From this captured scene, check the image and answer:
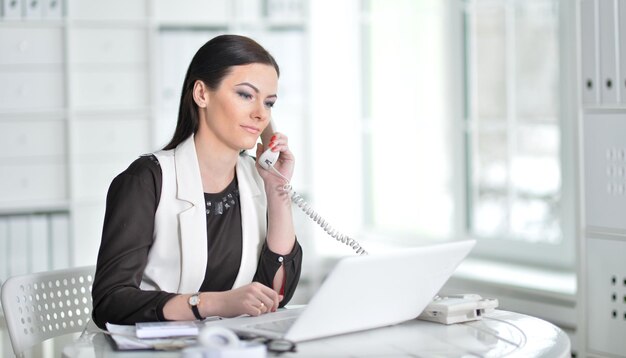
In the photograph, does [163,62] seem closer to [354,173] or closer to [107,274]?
[354,173]

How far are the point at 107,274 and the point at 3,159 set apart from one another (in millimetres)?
2062

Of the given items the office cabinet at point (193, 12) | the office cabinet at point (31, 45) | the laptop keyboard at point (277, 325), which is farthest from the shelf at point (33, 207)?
the laptop keyboard at point (277, 325)

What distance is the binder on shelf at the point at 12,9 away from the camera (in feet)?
12.7

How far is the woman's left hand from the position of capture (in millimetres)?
2340

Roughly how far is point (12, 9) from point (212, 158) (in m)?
2.02

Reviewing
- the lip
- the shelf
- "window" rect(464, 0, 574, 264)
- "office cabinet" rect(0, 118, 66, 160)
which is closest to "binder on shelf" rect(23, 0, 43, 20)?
"office cabinet" rect(0, 118, 66, 160)

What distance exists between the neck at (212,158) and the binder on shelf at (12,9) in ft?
6.43

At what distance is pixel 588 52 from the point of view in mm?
2961

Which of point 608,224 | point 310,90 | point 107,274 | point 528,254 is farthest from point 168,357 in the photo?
point 310,90

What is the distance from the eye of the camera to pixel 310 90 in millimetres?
4395

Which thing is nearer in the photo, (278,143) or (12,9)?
(278,143)

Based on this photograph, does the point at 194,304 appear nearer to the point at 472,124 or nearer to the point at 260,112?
the point at 260,112

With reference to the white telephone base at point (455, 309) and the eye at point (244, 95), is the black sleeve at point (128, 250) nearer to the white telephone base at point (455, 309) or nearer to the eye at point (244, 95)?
the eye at point (244, 95)

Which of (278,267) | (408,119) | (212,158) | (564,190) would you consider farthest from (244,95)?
(408,119)
